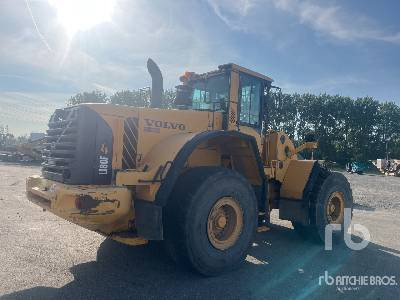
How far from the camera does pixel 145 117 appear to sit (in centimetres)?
527

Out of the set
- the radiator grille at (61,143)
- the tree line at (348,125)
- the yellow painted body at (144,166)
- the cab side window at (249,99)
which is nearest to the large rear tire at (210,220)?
the yellow painted body at (144,166)

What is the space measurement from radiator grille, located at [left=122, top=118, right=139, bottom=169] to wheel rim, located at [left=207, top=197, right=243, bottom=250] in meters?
1.29

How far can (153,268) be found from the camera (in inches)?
208

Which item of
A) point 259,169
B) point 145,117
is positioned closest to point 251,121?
point 259,169

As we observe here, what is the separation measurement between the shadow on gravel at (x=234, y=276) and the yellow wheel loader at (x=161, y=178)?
345 mm

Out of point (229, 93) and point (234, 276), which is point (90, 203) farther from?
point (229, 93)

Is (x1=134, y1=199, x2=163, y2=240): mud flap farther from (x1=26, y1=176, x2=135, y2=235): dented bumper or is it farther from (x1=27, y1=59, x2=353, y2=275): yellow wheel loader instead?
(x1=26, y1=176, x2=135, y2=235): dented bumper

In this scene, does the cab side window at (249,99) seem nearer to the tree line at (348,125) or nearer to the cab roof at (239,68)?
the cab roof at (239,68)

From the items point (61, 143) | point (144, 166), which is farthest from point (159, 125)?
point (61, 143)

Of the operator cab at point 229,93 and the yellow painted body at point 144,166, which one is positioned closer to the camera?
the yellow painted body at point 144,166

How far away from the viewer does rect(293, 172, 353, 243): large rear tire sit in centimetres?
695

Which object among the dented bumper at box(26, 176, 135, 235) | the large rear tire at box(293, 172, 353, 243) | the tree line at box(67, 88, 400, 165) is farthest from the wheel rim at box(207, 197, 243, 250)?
the tree line at box(67, 88, 400, 165)

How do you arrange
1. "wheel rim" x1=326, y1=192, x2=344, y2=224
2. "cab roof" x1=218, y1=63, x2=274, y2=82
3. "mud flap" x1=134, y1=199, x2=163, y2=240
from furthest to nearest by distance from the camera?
"wheel rim" x1=326, y1=192, x2=344, y2=224
"cab roof" x1=218, y1=63, x2=274, y2=82
"mud flap" x1=134, y1=199, x2=163, y2=240

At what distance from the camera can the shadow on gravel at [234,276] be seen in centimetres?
440
